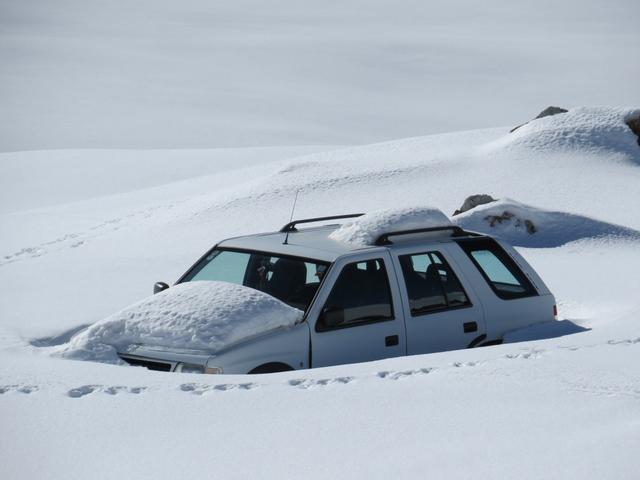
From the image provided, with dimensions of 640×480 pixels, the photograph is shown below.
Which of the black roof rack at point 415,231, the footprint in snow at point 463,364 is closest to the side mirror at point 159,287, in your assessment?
the black roof rack at point 415,231

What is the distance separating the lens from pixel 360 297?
6066mm

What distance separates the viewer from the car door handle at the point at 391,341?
605 centimetres

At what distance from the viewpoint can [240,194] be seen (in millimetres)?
19250

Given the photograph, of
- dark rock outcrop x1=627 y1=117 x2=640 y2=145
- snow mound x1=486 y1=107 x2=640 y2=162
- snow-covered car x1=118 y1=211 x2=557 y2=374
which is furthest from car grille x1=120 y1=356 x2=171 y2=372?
dark rock outcrop x1=627 y1=117 x2=640 y2=145

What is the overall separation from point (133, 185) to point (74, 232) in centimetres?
1387

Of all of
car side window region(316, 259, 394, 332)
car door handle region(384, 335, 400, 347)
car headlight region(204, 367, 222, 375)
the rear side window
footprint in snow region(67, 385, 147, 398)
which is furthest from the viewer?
the rear side window

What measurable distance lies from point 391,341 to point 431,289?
549 mm

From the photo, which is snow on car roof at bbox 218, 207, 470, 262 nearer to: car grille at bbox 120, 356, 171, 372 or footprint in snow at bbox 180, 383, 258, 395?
car grille at bbox 120, 356, 171, 372

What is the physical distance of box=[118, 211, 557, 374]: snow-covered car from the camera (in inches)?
221

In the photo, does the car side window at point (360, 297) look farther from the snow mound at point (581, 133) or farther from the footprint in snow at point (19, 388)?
the snow mound at point (581, 133)

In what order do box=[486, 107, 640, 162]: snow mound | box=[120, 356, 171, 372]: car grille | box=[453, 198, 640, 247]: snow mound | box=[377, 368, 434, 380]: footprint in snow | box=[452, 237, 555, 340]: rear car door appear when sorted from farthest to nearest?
box=[486, 107, 640, 162]: snow mound, box=[453, 198, 640, 247]: snow mound, box=[452, 237, 555, 340]: rear car door, box=[120, 356, 171, 372]: car grille, box=[377, 368, 434, 380]: footprint in snow

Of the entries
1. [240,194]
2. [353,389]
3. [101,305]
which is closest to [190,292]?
[353,389]

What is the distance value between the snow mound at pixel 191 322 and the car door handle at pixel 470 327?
1284mm

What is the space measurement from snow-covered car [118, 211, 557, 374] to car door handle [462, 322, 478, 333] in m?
0.01
